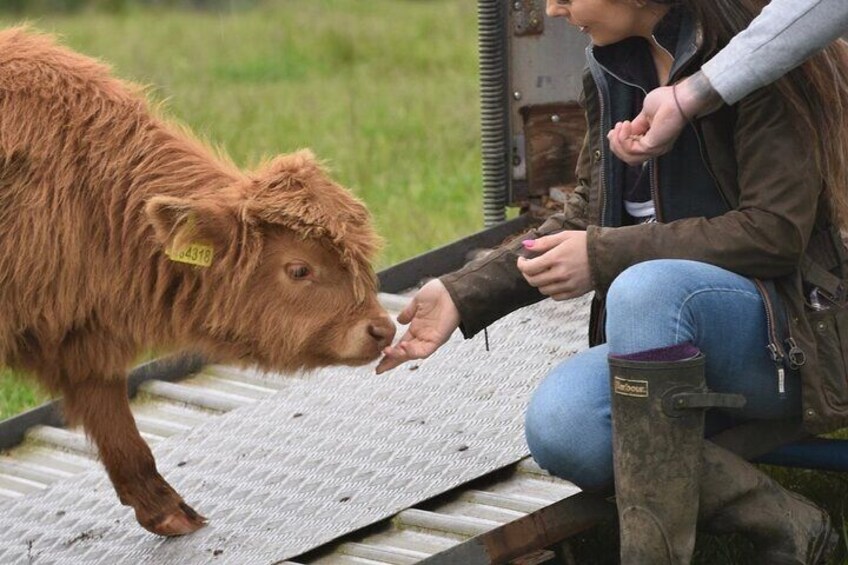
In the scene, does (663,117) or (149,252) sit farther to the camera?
(149,252)

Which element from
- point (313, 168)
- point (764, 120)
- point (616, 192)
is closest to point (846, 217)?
point (764, 120)

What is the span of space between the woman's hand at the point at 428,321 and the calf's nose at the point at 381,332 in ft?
0.58

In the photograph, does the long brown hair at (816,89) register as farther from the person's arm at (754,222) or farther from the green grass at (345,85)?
the green grass at (345,85)

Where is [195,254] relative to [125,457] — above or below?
above

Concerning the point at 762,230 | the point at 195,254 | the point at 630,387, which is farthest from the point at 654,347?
the point at 195,254

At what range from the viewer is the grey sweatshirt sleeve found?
11.6 feet

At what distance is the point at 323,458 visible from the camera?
512 centimetres

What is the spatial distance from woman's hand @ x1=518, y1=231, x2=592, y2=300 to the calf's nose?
2.20 feet

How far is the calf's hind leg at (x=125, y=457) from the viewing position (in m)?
4.77

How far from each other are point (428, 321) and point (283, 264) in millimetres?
558

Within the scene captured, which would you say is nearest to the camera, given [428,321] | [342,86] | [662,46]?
[662,46]

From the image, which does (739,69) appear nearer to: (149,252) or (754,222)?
(754,222)

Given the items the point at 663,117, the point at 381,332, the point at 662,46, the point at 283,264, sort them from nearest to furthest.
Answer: the point at 663,117 → the point at 662,46 → the point at 381,332 → the point at 283,264

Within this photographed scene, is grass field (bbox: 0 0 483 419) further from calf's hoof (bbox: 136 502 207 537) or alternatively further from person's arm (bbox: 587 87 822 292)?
person's arm (bbox: 587 87 822 292)
